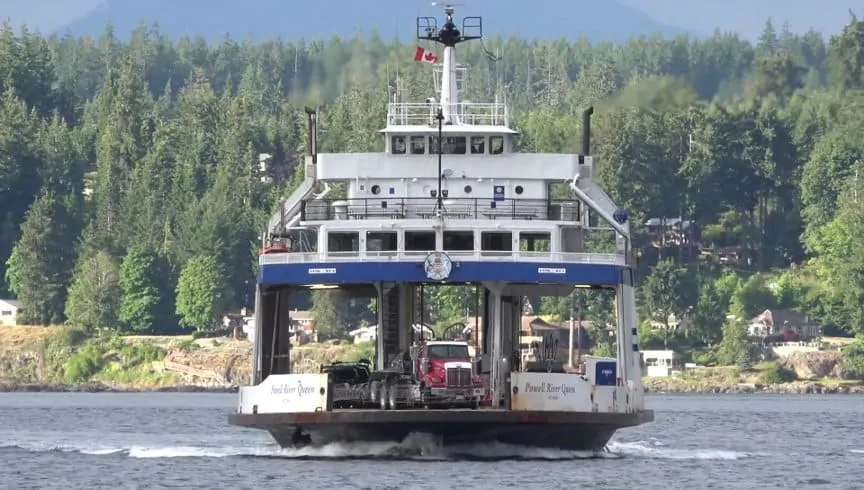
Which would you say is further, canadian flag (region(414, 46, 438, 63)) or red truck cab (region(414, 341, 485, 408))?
canadian flag (region(414, 46, 438, 63))

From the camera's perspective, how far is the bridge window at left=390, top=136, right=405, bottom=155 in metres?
76.6

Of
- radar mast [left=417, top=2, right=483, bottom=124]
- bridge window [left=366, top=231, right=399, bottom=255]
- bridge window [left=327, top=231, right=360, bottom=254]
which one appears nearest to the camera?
bridge window [left=366, top=231, right=399, bottom=255]

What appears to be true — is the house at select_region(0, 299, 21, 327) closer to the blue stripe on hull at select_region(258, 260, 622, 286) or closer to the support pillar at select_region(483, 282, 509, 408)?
the support pillar at select_region(483, 282, 509, 408)

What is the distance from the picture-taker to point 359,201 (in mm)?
75750

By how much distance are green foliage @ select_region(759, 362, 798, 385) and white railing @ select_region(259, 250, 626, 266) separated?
10247cm

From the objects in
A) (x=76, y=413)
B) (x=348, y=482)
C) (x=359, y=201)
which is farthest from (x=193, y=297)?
(x=348, y=482)

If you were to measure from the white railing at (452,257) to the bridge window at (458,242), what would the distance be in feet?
7.01

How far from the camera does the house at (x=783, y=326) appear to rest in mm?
184750

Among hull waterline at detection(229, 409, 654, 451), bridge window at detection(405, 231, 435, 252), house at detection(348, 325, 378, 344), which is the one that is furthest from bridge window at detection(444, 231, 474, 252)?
house at detection(348, 325, 378, 344)

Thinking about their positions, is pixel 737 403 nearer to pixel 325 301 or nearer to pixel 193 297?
pixel 325 301

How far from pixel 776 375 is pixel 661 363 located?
8.31m

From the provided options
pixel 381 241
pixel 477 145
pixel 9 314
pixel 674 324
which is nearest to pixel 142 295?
pixel 9 314

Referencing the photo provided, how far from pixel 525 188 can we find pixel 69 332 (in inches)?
4582

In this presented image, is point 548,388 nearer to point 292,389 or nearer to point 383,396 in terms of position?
point 383,396
